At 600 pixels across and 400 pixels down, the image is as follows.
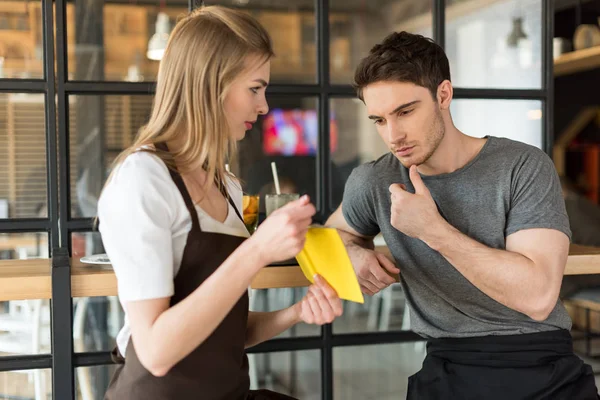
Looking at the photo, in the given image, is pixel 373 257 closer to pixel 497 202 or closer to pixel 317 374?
pixel 497 202

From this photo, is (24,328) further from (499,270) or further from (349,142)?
(499,270)

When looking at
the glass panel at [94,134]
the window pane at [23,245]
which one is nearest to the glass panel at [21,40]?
the glass panel at [94,134]

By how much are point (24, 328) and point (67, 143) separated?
63 cm

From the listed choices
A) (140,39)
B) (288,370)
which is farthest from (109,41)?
(288,370)

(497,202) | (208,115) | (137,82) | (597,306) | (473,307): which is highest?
(137,82)

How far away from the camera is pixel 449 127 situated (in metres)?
1.77

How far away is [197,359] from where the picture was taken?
1307 millimetres

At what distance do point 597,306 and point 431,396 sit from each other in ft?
8.38

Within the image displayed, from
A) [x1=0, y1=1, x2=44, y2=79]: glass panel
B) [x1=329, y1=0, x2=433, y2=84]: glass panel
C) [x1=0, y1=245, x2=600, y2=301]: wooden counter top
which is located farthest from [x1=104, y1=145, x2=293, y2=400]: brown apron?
[x1=329, y1=0, x2=433, y2=84]: glass panel

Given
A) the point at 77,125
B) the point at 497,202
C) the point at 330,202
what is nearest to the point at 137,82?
the point at 77,125

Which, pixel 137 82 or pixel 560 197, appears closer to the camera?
pixel 560 197

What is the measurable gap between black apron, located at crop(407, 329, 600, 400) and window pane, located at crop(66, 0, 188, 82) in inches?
50.5

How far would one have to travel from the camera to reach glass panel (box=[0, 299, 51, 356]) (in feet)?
7.63

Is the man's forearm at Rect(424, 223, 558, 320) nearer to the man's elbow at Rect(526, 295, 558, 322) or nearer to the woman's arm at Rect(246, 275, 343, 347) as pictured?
the man's elbow at Rect(526, 295, 558, 322)
